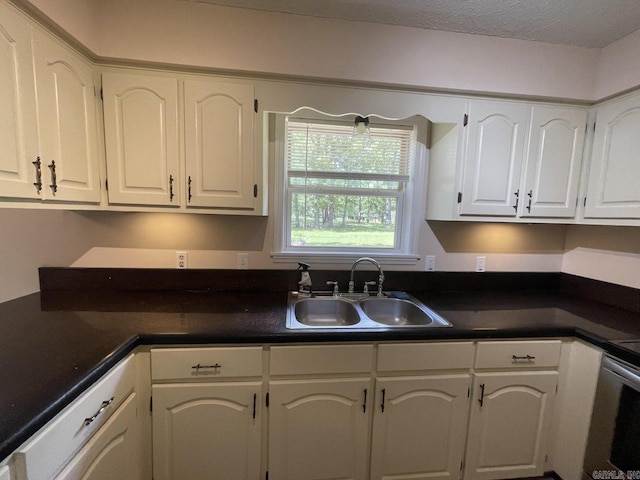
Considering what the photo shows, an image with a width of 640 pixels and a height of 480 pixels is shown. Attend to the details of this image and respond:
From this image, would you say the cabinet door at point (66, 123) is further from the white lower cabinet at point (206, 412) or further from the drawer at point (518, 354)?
the drawer at point (518, 354)

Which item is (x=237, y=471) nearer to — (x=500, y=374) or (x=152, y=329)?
(x=152, y=329)

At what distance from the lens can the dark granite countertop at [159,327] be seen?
2.78 ft

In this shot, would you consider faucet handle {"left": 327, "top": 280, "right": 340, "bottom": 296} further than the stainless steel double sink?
Yes

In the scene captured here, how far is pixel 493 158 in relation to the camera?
1729 mm

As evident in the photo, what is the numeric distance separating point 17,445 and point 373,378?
1.20m

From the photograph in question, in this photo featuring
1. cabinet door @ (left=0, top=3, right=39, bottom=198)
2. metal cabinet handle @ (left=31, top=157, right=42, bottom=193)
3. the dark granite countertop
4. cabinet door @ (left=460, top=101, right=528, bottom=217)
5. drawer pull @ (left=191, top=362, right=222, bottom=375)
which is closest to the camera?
the dark granite countertop

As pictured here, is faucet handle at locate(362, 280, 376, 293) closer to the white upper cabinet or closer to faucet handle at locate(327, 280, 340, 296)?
faucet handle at locate(327, 280, 340, 296)

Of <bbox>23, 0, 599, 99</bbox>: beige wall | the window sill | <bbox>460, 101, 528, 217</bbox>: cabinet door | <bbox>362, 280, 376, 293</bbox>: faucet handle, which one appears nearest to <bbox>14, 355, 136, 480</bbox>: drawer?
the window sill

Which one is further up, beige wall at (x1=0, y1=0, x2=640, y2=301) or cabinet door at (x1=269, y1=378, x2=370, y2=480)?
beige wall at (x1=0, y1=0, x2=640, y2=301)

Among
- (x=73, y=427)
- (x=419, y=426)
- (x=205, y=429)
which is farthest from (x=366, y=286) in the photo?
(x=73, y=427)

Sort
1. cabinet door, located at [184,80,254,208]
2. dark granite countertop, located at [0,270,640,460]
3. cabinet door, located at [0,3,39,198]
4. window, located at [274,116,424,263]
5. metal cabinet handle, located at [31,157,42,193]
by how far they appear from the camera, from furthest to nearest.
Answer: window, located at [274,116,424,263]
cabinet door, located at [184,80,254,208]
metal cabinet handle, located at [31,157,42,193]
cabinet door, located at [0,3,39,198]
dark granite countertop, located at [0,270,640,460]

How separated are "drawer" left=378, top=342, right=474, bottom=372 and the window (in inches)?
29.0

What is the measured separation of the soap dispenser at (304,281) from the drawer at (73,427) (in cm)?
95

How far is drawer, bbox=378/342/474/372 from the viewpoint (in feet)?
4.45
